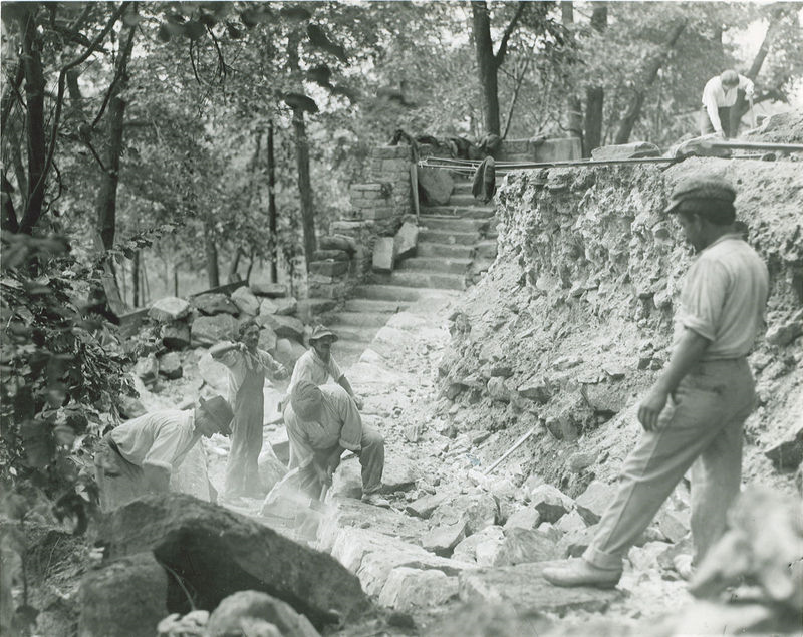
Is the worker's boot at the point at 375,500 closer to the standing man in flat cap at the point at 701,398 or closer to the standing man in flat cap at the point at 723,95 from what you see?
the standing man in flat cap at the point at 701,398

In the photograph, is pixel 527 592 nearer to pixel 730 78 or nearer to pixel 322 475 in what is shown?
pixel 322 475

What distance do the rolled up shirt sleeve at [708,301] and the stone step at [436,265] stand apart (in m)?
9.58

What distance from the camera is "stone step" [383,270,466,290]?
1314 cm

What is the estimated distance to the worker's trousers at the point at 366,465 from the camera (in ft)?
24.8

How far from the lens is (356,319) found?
42.7 ft

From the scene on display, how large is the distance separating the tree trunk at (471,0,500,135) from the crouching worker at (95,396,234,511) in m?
10.4

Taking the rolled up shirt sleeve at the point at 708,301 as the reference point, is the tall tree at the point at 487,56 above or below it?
above

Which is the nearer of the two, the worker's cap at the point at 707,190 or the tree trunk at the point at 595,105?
the worker's cap at the point at 707,190

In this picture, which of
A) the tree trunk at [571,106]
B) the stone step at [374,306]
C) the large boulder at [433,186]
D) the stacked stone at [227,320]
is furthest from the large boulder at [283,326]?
the tree trunk at [571,106]

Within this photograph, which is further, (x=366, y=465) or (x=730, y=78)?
(x=730, y=78)

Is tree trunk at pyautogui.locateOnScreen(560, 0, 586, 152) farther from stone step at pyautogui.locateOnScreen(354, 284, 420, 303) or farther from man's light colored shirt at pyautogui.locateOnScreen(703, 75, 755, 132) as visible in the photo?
man's light colored shirt at pyautogui.locateOnScreen(703, 75, 755, 132)

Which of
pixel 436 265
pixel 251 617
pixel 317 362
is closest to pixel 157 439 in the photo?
pixel 317 362

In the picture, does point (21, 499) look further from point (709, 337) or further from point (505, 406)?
Answer: point (505, 406)

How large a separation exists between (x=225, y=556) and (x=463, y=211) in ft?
36.4
